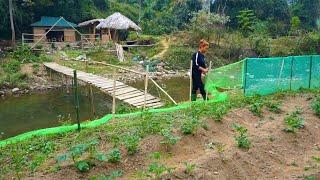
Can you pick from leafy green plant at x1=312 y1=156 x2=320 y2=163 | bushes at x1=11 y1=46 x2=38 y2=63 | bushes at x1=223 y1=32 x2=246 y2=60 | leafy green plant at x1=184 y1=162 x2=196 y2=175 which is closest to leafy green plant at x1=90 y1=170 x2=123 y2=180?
leafy green plant at x1=184 y1=162 x2=196 y2=175

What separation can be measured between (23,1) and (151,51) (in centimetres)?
1048

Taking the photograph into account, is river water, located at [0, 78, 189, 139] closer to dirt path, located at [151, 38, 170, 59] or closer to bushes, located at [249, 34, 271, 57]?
dirt path, located at [151, 38, 170, 59]

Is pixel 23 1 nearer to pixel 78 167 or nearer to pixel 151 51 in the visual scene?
pixel 151 51

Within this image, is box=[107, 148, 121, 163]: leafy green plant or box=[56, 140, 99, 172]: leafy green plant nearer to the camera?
box=[56, 140, 99, 172]: leafy green plant

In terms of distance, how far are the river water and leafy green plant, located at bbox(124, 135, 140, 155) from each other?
5.98 meters

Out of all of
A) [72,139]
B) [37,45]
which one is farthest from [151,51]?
[72,139]

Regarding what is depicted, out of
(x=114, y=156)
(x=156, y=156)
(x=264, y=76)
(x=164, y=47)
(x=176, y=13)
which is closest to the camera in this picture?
(x=114, y=156)

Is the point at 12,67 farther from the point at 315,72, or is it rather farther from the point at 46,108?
the point at 315,72

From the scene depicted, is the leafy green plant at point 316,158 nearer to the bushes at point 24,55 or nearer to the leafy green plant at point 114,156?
the leafy green plant at point 114,156

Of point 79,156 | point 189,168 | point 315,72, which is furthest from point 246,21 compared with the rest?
point 79,156

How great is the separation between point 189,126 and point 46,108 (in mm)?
10652

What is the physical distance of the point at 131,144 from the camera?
5547 mm

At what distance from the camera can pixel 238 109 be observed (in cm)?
799

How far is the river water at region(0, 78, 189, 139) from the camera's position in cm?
1310
